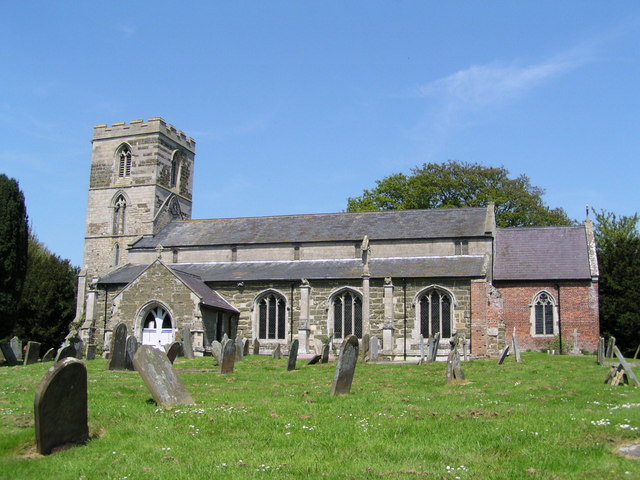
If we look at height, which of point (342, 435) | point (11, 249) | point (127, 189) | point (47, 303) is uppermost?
point (127, 189)

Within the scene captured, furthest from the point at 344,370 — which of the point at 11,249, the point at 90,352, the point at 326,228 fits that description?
the point at 11,249

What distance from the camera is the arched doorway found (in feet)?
106

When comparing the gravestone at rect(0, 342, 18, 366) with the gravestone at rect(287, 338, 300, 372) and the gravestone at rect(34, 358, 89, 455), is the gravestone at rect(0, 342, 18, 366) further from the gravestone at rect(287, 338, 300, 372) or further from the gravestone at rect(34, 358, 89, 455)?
the gravestone at rect(34, 358, 89, 455)

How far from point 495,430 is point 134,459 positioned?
463 centimetres

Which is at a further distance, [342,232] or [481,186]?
[481,186]

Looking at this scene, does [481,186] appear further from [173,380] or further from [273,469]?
[273,469]

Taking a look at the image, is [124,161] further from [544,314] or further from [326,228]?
[544,314]

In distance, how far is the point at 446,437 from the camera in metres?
9.02

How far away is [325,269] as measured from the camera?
35312 millimetres

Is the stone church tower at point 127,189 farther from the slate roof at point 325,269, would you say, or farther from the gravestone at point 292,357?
the gravestone at point 292,357

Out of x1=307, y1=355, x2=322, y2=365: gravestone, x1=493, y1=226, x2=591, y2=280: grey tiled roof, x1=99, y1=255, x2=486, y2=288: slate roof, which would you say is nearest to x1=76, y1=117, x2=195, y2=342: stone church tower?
x1=99, y1=255, x2=486, y2=288: slate roof

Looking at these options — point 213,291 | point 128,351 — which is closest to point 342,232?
point 213,291

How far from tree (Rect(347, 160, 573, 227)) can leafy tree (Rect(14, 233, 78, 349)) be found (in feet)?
72.5

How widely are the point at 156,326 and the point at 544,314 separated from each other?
60.6 ft
